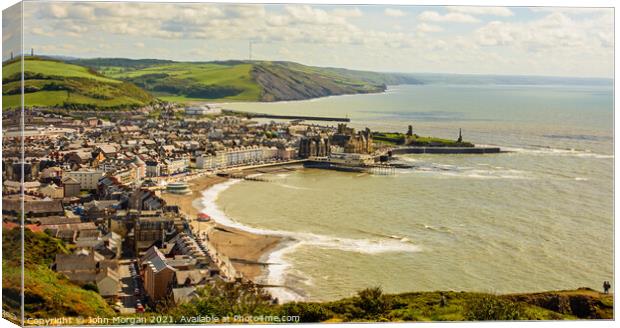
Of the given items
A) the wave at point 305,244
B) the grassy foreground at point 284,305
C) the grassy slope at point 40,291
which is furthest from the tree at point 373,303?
the grassy slope at point 40,291

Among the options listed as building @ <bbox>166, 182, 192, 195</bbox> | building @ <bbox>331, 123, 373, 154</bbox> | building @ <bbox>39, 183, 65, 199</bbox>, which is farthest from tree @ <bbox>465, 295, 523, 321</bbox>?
building @ <bbox>331, 123, 373, 154</bbox>

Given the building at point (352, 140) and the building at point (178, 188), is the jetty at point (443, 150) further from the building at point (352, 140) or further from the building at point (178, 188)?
the building at point (178, 188)

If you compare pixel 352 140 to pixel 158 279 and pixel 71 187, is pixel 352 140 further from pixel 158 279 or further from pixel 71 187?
pixel 158 279

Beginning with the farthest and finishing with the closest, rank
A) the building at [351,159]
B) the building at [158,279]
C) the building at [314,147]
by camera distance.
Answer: the building at [314,147]
the building at [351,159]
the building at [158,279]

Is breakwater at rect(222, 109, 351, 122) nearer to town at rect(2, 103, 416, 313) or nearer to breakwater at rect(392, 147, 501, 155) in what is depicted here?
town at rect(2, 103, 416, 313)

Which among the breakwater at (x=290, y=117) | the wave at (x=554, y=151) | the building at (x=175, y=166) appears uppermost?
the breakwater at (x=290, y=117)

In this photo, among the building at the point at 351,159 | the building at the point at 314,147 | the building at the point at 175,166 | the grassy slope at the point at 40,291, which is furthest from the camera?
the building at the point at 314,147
